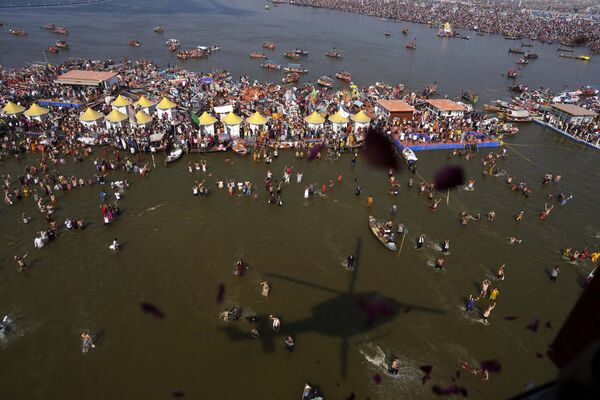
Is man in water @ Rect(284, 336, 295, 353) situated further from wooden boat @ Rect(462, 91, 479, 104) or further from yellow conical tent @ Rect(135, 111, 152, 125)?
wooden boat @ Rect(462, 91, 479, 104)

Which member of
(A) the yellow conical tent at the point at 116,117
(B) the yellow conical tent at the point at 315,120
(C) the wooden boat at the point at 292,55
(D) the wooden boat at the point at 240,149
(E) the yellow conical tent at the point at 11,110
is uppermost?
(C) the wooden boat at the point at 292,55

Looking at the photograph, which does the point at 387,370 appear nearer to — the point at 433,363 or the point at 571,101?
the point at 433,363

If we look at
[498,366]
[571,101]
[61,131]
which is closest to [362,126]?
[498,366]

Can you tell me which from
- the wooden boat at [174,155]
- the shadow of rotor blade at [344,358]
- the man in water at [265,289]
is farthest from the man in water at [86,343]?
the wooden boat at [174,155]

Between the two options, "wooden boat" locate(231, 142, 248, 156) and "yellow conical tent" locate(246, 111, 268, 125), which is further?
"yellow conical tent" locate(246, 111, 268, 125)

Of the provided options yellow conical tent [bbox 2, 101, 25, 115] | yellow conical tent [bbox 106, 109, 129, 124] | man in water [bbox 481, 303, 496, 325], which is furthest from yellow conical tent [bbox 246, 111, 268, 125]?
man in water [bbox 481, 303, 496, 325]

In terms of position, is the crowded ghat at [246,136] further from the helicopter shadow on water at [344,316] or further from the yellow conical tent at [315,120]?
the helicopter shadow on water at [344,316]
